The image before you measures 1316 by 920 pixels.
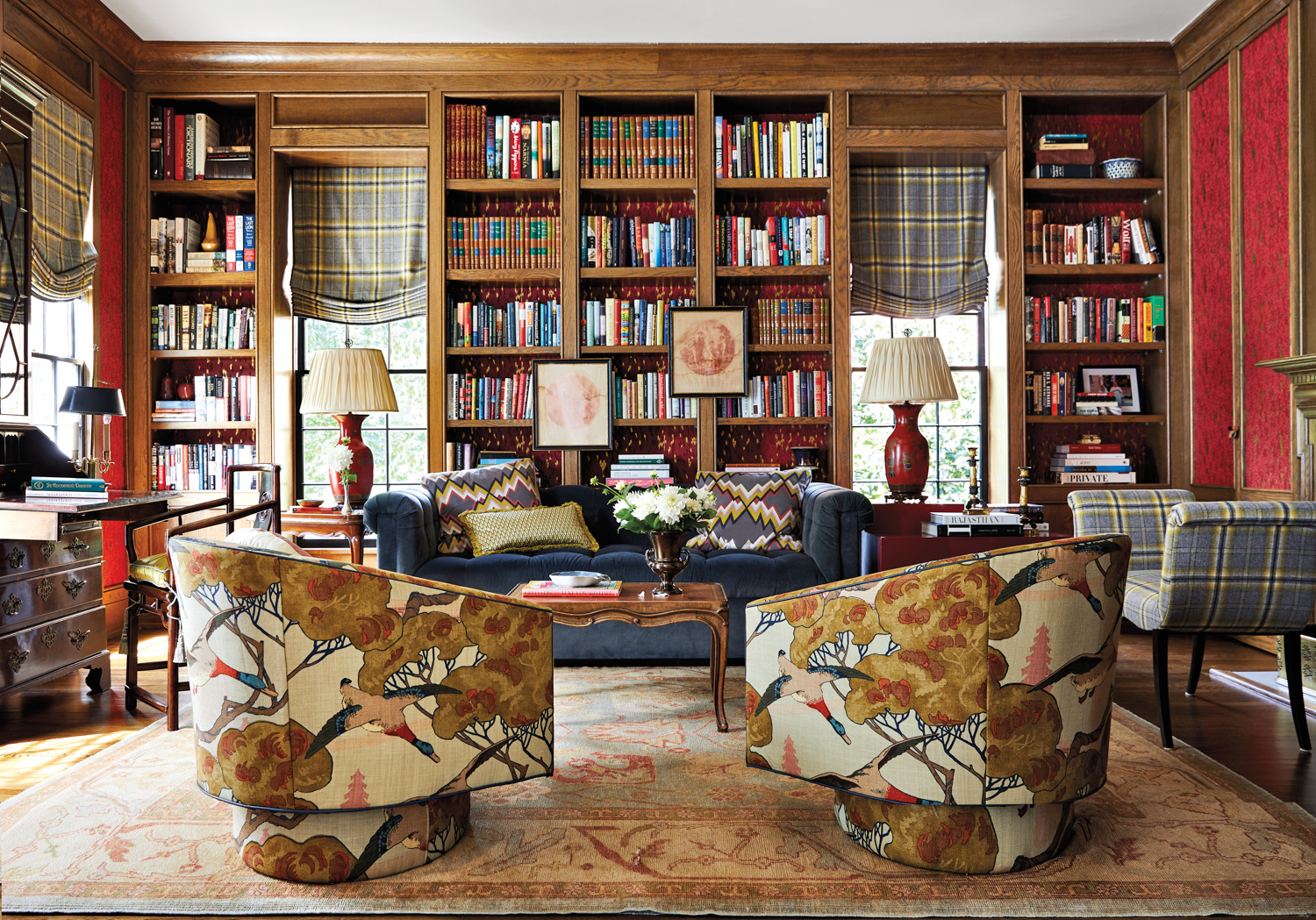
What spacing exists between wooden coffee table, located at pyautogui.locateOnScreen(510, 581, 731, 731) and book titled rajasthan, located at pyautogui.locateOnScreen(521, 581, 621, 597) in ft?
0.09

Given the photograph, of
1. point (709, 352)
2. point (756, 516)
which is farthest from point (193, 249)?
point (756, 516)

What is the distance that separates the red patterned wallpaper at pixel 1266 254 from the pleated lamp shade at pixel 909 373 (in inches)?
55.8

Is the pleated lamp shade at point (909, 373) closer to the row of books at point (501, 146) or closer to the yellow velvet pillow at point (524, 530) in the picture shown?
the yellow velvet pillow at point (524, 530)

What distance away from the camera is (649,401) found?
495cm

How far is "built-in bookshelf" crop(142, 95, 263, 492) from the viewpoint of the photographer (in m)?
4.86

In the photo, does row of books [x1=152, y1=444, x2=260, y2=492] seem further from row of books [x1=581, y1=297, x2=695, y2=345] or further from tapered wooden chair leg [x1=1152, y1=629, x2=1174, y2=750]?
tapered wooden chair leg [x1=1152, y1=629, x2=1174, y2=750]

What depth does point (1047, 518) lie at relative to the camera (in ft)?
15.8

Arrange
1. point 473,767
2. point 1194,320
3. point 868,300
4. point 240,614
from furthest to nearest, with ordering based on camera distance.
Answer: point 868,300, point 1194,320, point 473,767, point 240,614

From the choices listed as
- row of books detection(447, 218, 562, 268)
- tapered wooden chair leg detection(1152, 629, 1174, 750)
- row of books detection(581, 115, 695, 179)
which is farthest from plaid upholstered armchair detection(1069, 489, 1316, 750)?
row of books detection(447, 218, 562, 268)

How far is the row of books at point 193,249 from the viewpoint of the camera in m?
4.90

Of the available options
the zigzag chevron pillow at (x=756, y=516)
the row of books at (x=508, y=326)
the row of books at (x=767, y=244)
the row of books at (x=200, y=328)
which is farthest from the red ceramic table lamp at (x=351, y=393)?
the row of books at (x=767, y=244)

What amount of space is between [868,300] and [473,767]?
3.92 m

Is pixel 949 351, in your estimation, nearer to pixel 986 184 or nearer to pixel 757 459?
pixel 986 184

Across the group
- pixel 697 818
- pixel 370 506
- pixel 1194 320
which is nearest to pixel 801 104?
pixel 1194 320
